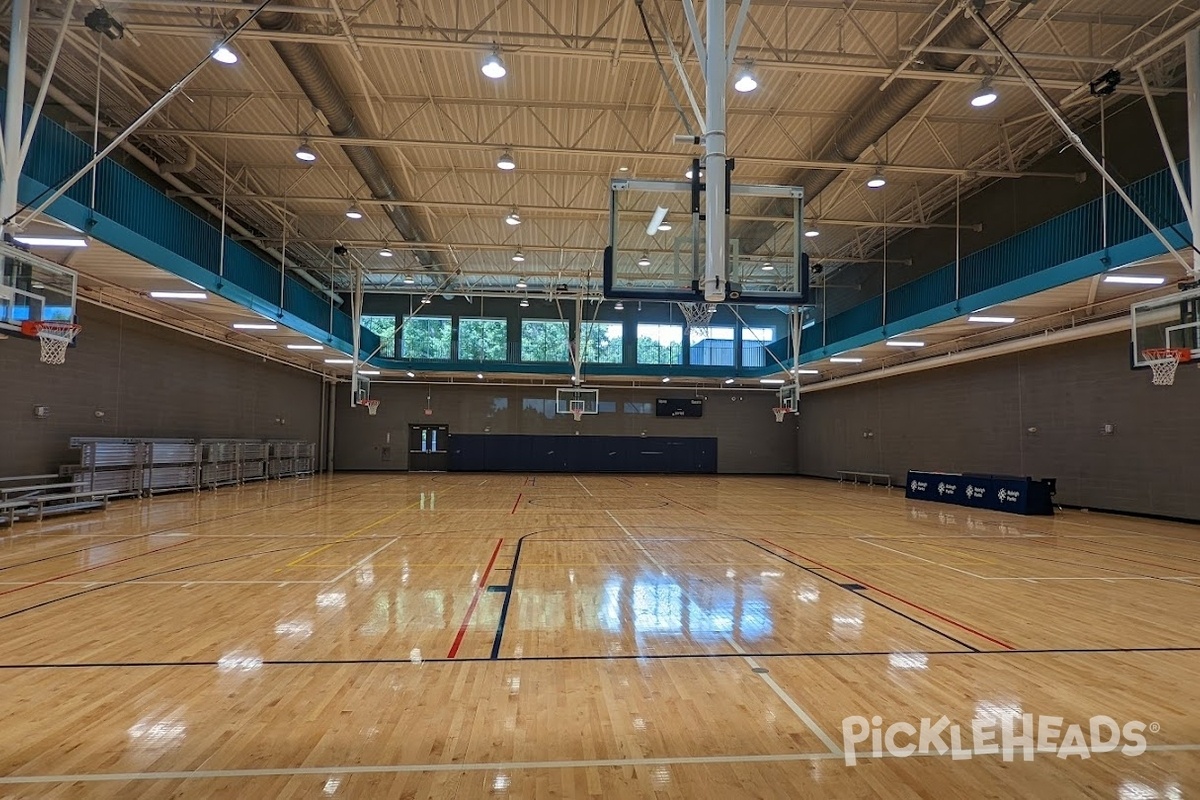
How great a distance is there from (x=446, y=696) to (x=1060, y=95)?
56.0ft

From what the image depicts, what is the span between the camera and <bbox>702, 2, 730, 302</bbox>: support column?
6.12 meters

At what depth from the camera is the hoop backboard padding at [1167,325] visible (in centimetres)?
1011

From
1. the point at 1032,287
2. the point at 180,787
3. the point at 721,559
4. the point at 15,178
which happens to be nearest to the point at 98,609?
the point at 180,787

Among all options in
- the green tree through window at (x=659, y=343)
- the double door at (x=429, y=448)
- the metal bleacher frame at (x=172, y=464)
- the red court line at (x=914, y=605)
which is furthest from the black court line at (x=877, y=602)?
the double door at (x=429, y=448)

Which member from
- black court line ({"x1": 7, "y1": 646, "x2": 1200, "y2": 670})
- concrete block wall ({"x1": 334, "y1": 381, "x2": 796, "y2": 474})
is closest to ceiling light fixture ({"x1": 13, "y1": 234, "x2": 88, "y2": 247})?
black court line ({"x1": 7, "y1": 646, "x2": 1200, "y2": 670})

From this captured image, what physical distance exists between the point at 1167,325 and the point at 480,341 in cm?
2679

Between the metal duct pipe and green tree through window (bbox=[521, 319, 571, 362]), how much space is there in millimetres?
14254

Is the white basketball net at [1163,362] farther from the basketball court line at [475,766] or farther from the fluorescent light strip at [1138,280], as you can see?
the basketball court line at [475,766]

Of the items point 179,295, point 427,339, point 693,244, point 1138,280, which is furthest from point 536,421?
point 693,244

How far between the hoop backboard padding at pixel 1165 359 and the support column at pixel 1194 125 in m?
1.25

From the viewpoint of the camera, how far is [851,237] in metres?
24.4

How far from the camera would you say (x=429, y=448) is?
3294 cm

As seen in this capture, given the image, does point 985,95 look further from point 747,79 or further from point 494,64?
point 494,64

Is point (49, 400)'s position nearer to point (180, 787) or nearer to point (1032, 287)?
point (180, 787)
